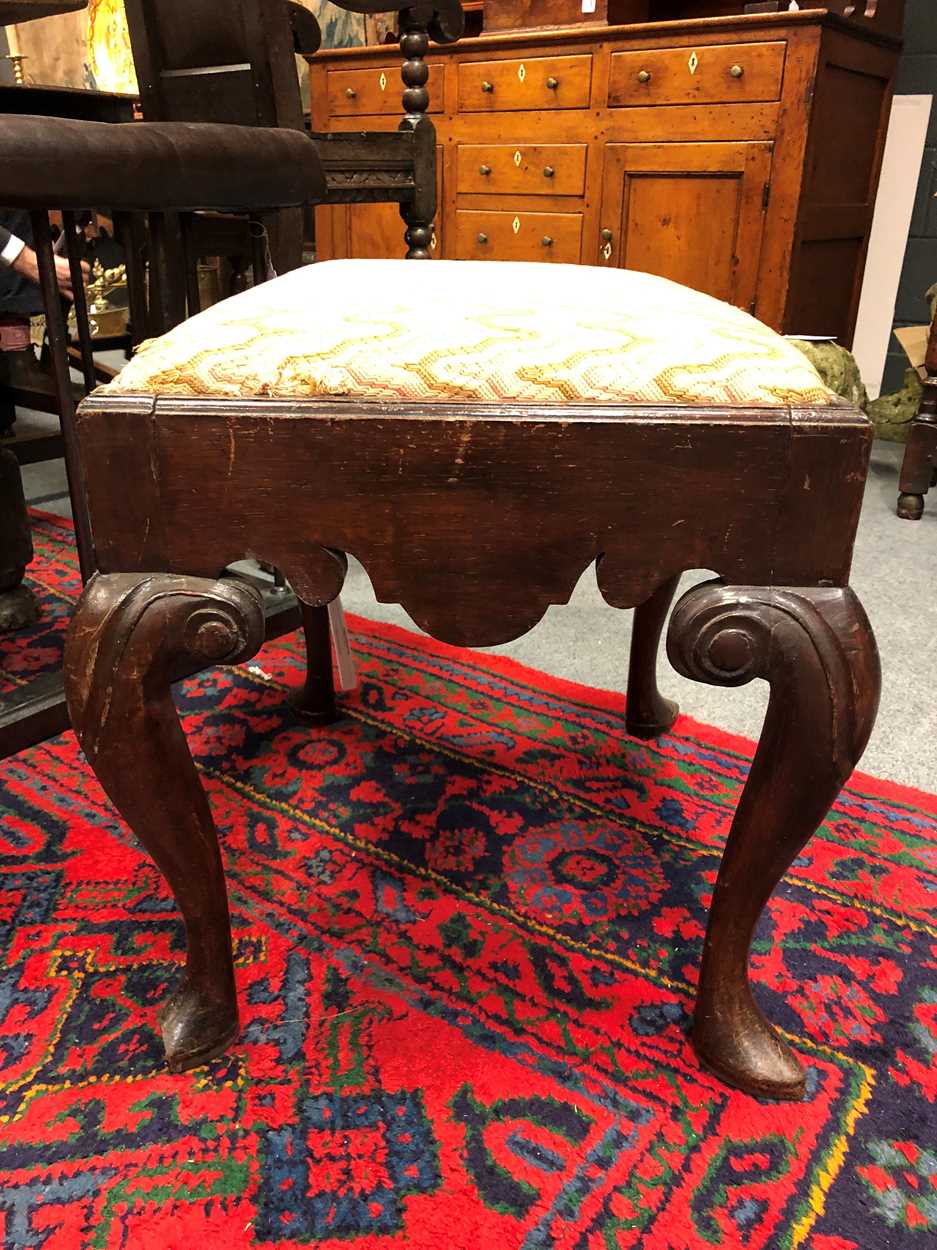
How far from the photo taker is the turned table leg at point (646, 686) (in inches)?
46.3

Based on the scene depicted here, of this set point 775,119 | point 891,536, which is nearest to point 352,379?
point 891,536

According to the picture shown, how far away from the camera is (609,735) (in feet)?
4.12

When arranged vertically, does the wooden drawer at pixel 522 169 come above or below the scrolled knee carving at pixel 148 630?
above

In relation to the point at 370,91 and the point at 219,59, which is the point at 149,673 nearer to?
the point at 219,59

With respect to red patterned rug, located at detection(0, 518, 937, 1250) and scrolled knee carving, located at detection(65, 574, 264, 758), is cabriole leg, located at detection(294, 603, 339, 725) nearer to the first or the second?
red patterned rug, located at detection(0, 518, 937, 1250)

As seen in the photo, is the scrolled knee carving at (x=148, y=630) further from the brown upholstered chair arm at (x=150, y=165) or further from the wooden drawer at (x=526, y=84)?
the wooden drawer at (x=526, y=84)

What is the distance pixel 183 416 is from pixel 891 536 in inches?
71.6

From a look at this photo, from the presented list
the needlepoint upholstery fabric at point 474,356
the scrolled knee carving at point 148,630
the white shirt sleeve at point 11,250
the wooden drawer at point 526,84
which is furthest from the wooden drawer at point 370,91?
the scrolled knee carving at point 148,630

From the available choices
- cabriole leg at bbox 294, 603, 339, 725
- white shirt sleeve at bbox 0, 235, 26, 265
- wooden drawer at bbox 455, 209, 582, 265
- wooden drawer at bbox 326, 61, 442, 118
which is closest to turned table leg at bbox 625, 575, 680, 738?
cabriole leg at bbox 294, 603, 339, 725

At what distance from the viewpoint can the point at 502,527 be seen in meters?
0.62

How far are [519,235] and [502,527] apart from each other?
8.28 feet

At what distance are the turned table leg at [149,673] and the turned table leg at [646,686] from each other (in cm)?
63

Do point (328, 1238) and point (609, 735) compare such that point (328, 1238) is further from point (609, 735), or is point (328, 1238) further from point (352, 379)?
point (609, 735)

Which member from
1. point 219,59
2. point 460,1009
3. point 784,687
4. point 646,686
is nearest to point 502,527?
point 784,687
